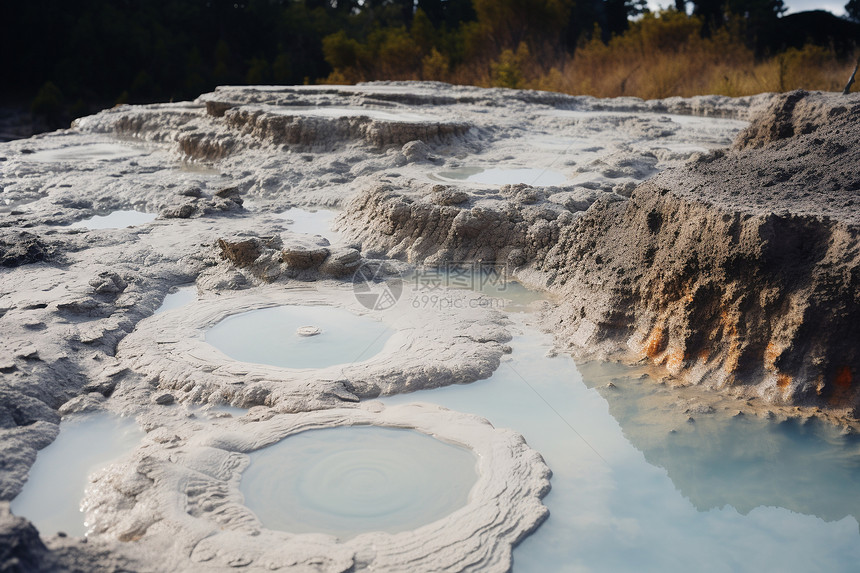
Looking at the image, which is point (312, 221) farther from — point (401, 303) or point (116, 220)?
point (401, 303)

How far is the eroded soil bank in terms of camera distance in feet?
8.90

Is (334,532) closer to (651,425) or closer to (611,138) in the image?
(651,425)

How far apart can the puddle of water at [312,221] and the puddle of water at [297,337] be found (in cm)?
174

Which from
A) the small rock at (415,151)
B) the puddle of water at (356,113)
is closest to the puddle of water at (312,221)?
the small rock at (415,151)

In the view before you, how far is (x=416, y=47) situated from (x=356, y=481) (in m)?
15.9

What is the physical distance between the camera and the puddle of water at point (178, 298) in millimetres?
4848

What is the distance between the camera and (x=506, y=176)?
7.05 m

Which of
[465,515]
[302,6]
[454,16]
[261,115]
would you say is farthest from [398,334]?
[302,6]

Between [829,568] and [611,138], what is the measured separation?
6738 mm

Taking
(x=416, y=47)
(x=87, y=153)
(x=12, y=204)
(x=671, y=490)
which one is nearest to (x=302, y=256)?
(x=671, y=490)

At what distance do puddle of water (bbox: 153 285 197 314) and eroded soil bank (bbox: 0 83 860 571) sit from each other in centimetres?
7

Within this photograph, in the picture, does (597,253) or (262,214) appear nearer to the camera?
(597,253)

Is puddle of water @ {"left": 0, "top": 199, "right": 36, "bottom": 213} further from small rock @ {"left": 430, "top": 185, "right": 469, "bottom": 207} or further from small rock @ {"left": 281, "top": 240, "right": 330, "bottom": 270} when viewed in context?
small rock @ {"left": 430, "top": 185, "right": 469, "bottom": 207}

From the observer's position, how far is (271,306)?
474 centimetres
